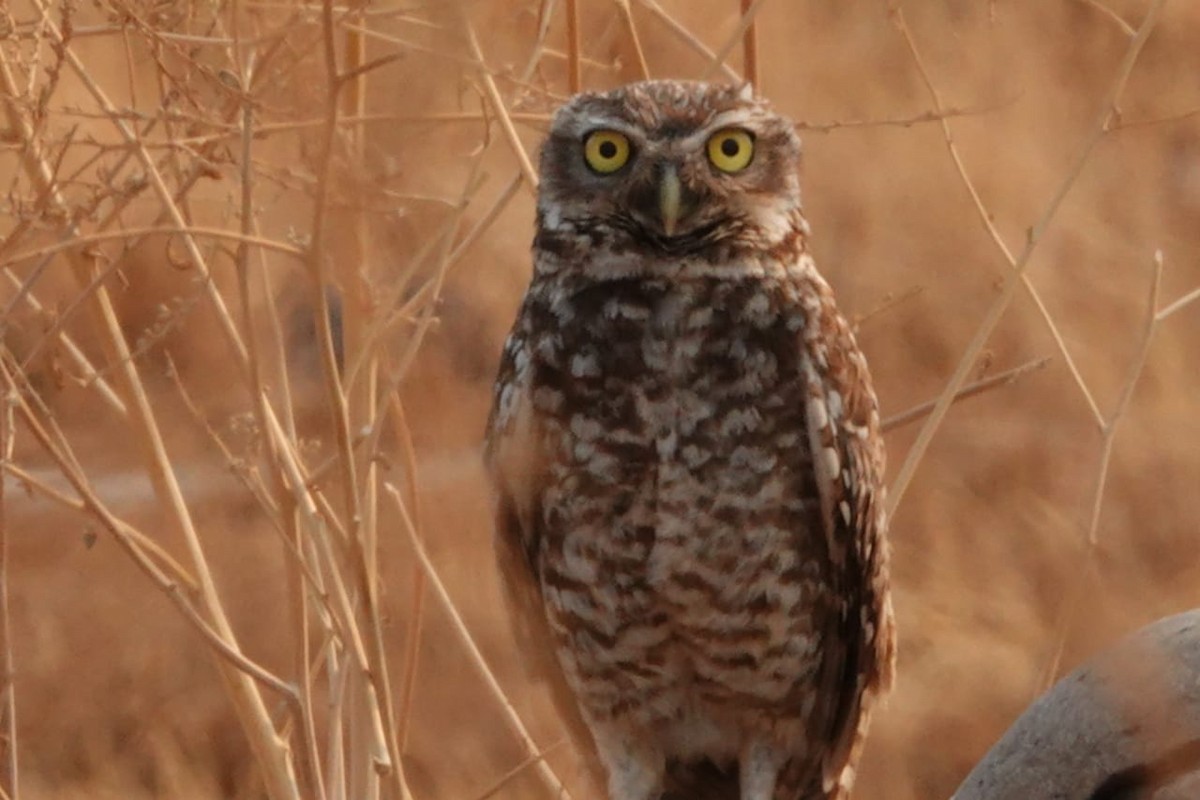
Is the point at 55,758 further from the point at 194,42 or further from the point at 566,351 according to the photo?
the point at 194,42

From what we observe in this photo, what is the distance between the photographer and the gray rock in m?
2.21

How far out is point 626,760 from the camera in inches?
124

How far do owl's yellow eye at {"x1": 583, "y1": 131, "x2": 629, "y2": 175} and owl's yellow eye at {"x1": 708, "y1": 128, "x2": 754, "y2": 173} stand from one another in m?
0.13

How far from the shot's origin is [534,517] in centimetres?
304

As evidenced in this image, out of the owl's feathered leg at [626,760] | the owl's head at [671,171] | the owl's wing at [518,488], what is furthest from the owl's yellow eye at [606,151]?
the owl's feathered leg at [626,760]

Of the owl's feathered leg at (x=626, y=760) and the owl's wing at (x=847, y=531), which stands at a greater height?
the owl's wing at (x=847, y=531)

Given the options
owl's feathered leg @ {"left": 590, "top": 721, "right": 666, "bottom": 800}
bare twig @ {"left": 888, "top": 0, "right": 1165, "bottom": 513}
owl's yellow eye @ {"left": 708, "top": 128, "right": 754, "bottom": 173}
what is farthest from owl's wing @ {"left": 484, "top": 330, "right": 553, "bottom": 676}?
bare twig @ {"left": 888, "top": 0, "right": 1165, "bottom": 513}

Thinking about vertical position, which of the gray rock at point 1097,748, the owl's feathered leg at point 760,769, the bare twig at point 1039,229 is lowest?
the owl's feathered leg at point 760,769

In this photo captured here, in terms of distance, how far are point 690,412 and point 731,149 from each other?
406 mm

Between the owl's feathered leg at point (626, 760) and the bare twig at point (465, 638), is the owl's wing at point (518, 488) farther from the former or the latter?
the bare twig at point (465, 638)

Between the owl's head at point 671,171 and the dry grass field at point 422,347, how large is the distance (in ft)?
0.32

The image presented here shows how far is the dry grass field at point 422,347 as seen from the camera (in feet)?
7.65

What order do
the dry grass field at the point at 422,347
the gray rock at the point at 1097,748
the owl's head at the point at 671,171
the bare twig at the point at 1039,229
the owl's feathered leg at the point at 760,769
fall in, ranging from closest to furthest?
the gray rock at the point at 1097,748, the dry grass field at the point at 422,347, the bare twig at the point at 1039,229, the owl's head at the point at 671,171, the owl's feathered leg at the point at 760,769

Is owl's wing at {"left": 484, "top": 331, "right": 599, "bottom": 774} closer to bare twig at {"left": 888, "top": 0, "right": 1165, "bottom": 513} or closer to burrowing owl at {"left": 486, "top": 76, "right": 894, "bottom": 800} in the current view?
burrowing owl at {"left": 486, "top": 76, "right": 894, "bottom": 800}
